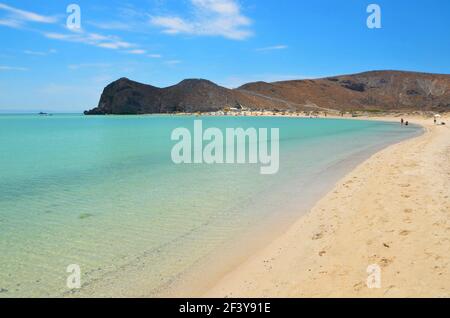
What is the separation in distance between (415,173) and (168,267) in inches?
395

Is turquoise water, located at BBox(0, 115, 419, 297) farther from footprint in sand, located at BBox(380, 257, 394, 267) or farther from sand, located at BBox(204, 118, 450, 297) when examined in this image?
footprint in sand, located at BBox(380, 257, 394, 267)

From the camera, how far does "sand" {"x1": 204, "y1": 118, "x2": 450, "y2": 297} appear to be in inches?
198

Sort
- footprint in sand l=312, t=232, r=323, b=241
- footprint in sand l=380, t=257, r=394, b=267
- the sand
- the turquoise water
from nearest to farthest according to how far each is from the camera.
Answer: the sand < footprint in sand l=380, t=257, r=394, b=267 < the turquoise water < footprint in sand l=312, t=232, r=323, b=241

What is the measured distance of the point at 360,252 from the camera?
246 inches

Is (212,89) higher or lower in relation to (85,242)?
higher

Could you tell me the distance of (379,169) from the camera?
48.9 ft

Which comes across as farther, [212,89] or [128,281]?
[212,89]

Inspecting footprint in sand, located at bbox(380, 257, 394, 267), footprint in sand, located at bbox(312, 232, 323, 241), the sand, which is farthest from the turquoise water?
footprint in sand, located at bbox(380, 257, 394, 267)
